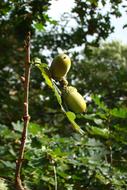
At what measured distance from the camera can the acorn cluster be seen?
1587mm

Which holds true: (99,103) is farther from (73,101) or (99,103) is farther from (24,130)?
(24,130)

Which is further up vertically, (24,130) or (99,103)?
(99,103)

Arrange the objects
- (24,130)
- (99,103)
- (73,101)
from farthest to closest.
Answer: (99,103)
(73,101)
(24,130)

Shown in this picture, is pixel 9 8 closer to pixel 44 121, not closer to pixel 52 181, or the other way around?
pixel 52 181

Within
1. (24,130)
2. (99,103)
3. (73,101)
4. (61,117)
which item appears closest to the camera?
(24,130)

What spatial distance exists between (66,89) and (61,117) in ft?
14.0

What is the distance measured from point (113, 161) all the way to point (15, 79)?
11.8 ft

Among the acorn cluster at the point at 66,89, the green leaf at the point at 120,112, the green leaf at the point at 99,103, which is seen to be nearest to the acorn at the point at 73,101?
the acorn cluster at the point at 66,89

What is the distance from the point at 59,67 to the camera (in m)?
1.65

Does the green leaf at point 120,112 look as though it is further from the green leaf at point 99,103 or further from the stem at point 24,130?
the stem at point 24,130

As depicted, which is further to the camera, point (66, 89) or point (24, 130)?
point (66, 89)

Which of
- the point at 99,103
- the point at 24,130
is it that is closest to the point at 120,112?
the point at 99,103

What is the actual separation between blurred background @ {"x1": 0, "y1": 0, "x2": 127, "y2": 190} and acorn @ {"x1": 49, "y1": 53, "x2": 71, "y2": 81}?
8cm

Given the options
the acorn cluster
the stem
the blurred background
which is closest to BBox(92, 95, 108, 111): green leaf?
the blurred background
